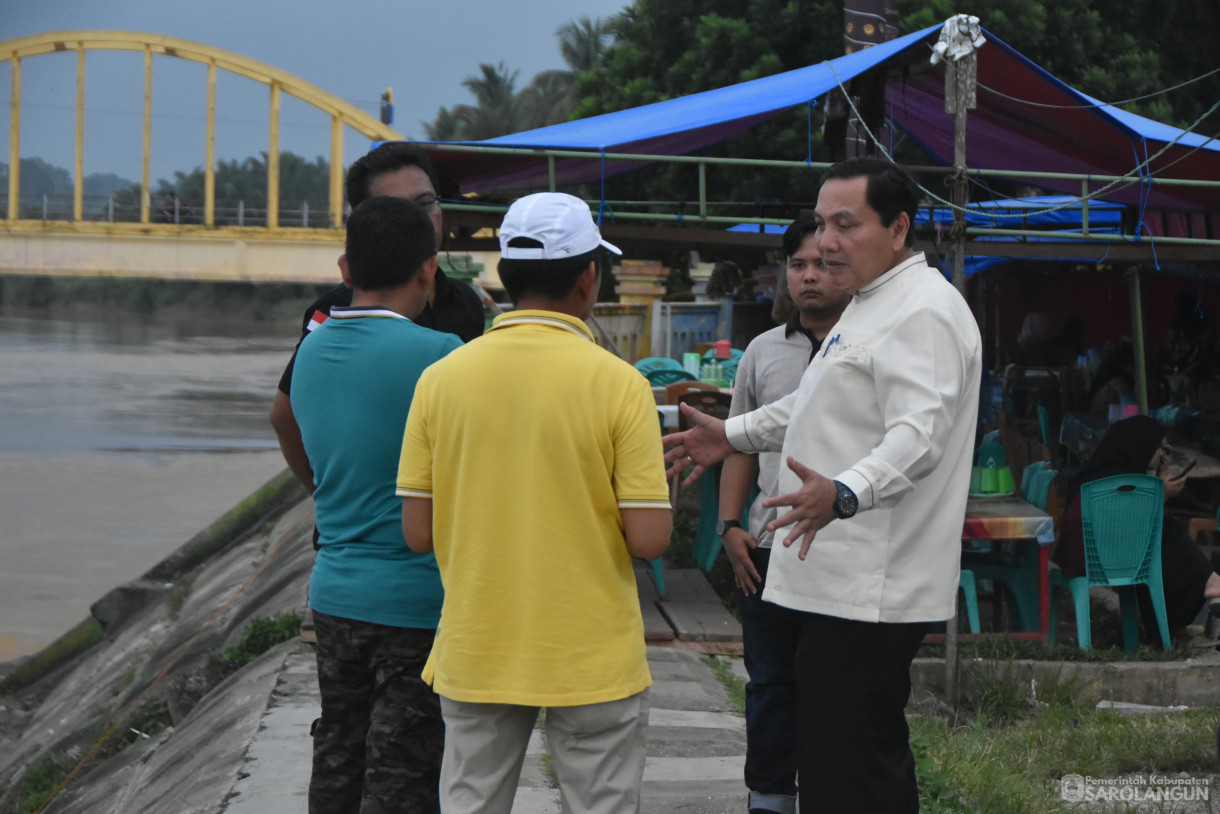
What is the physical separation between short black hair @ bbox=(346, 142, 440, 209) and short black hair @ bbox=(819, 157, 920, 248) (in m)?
1.13

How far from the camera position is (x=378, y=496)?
249 centimetres

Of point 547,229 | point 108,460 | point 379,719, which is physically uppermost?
point 547,229

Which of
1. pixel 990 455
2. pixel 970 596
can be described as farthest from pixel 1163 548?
pixel 970 596

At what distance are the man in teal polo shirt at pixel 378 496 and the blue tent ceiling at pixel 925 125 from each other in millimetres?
4227

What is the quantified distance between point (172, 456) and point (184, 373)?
61.7ft

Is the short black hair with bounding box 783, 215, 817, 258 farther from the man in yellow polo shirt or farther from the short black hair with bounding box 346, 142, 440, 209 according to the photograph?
the man in yellow polo shirt

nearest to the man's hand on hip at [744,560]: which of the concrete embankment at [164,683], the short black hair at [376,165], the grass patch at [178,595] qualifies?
the short black hair at [376,165]

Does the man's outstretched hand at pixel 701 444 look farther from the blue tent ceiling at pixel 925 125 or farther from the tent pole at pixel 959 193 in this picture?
the blue tent ceiling at pixel 925 125

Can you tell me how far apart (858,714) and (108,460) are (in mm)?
22834

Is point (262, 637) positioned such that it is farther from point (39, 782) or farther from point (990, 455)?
point (990, 455)

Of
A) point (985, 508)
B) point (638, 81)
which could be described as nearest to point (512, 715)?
point (985, 508)

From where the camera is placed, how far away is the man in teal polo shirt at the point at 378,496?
8.11 ft

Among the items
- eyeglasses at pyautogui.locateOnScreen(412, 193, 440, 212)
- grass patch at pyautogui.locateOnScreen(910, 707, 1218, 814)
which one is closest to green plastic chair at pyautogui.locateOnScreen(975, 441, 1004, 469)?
grass patch at pyautogui.locateOnScreen(910, 707, 1218, 814)

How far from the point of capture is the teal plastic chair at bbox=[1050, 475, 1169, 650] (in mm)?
5535
